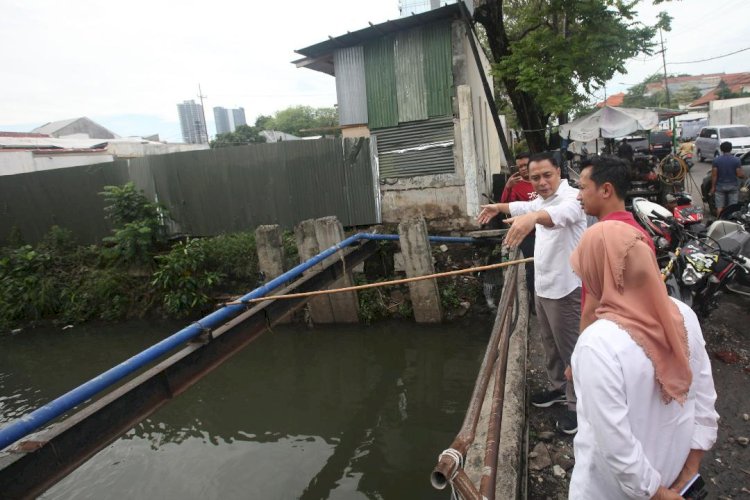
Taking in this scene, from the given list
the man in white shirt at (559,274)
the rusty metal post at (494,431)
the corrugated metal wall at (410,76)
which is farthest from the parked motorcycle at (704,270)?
the corrugated metal wall at (410,76)

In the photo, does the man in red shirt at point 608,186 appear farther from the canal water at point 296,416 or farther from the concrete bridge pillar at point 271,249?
the concrete bridge pillar at point 271,249

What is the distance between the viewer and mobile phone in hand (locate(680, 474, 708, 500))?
142cm

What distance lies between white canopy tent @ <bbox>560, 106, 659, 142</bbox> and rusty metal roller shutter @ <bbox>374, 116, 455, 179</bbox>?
6.58 metres

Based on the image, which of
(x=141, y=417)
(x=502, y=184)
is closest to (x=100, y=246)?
(x=141, y=417)

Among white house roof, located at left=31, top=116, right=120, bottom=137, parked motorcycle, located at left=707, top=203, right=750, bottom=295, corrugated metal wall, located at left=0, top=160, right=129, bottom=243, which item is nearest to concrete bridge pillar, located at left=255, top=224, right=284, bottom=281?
corrugated metal wall, located at left=0, top=160, right=129, bottom=243

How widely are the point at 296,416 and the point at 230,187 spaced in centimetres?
505

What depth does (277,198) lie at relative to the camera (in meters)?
8.07

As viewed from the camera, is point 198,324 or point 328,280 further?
point 328,280

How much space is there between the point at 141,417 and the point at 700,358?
9.46ft

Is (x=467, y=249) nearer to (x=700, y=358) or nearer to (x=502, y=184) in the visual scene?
(x=502, y=184)

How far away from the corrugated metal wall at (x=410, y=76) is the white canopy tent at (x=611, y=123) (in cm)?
675

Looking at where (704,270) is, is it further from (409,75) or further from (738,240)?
(409,75)

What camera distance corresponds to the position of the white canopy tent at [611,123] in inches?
437

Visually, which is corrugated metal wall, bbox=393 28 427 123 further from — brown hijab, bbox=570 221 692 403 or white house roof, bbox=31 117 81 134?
white house roof, bbox=31 117 81 134
